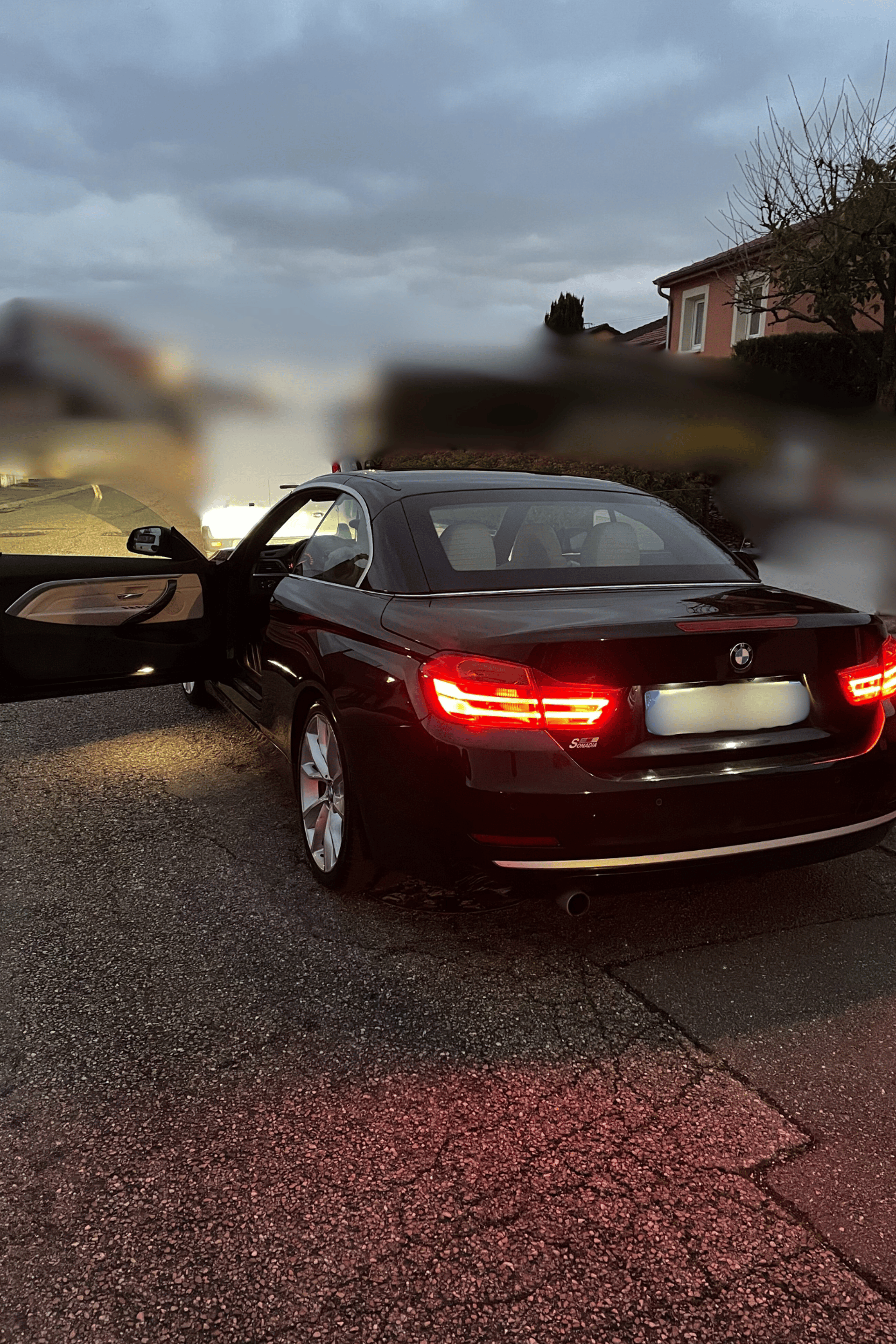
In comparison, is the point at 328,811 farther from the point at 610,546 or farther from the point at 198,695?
the point at 198,695

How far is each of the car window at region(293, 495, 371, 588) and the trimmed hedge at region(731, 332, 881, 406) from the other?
624 inches

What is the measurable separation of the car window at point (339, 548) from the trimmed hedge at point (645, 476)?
20.4 feet

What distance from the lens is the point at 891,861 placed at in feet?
12.8

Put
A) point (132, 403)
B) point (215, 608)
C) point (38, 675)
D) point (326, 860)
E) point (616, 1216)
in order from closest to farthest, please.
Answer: point (616, 1216) → point (326, 860) → point (38, 675) → point (215, 608) → point (132, 403)

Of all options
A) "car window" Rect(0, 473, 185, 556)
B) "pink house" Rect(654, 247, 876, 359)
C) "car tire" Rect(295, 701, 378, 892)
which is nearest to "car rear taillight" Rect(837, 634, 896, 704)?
"car tire" Rect(295, 701, 378, 892)

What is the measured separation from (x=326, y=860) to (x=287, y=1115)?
1.22 m

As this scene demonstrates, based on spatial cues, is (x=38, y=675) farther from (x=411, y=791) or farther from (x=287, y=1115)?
(x=287, y=1115)

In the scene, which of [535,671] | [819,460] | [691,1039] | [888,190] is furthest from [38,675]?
[888,190]

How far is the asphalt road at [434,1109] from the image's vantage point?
1.84m

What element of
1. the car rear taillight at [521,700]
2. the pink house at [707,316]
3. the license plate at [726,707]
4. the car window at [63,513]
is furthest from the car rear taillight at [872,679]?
the pink house at [707,316]

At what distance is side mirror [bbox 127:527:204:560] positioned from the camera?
456 centimetres

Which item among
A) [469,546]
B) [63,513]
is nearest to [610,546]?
[469,546]

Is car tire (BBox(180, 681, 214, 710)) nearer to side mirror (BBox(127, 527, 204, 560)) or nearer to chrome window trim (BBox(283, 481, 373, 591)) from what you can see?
side mirror (BBox(127, 527, 204, 560))

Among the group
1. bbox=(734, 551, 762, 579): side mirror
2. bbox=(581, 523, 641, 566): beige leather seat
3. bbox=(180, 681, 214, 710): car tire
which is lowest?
bbox=(180, 681, 214, 710): car tire
